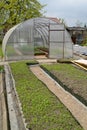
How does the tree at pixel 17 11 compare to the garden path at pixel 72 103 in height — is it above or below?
above

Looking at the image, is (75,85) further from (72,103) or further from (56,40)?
(56,40)

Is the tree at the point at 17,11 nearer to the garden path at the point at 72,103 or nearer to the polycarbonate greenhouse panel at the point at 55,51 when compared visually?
the polycarbonate greenhouse panel at the point at 55,51

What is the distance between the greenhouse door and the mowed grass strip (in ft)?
33.8

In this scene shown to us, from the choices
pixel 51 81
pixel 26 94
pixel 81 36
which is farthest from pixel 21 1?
pixel 26 94

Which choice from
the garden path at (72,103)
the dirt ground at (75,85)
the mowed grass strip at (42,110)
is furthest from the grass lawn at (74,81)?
the mowed grass strip at (42,110)

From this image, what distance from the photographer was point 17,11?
3578 centimetres

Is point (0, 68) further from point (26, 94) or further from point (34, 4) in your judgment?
point (34, 4)

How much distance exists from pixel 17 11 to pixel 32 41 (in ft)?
55.2

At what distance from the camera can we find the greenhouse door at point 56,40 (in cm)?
2062

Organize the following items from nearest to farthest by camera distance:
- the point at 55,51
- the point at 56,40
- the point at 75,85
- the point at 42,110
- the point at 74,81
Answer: the point at 42,110 < the point at 75,85 < the point at 74,81 < the point at 55,51 < the point at 56,40

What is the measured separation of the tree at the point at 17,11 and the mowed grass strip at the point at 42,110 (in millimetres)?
25868

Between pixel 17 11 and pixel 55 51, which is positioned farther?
pixel 17 11

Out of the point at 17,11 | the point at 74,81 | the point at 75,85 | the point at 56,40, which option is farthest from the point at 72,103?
the point at 17,11

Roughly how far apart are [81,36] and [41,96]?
33.3 metres
